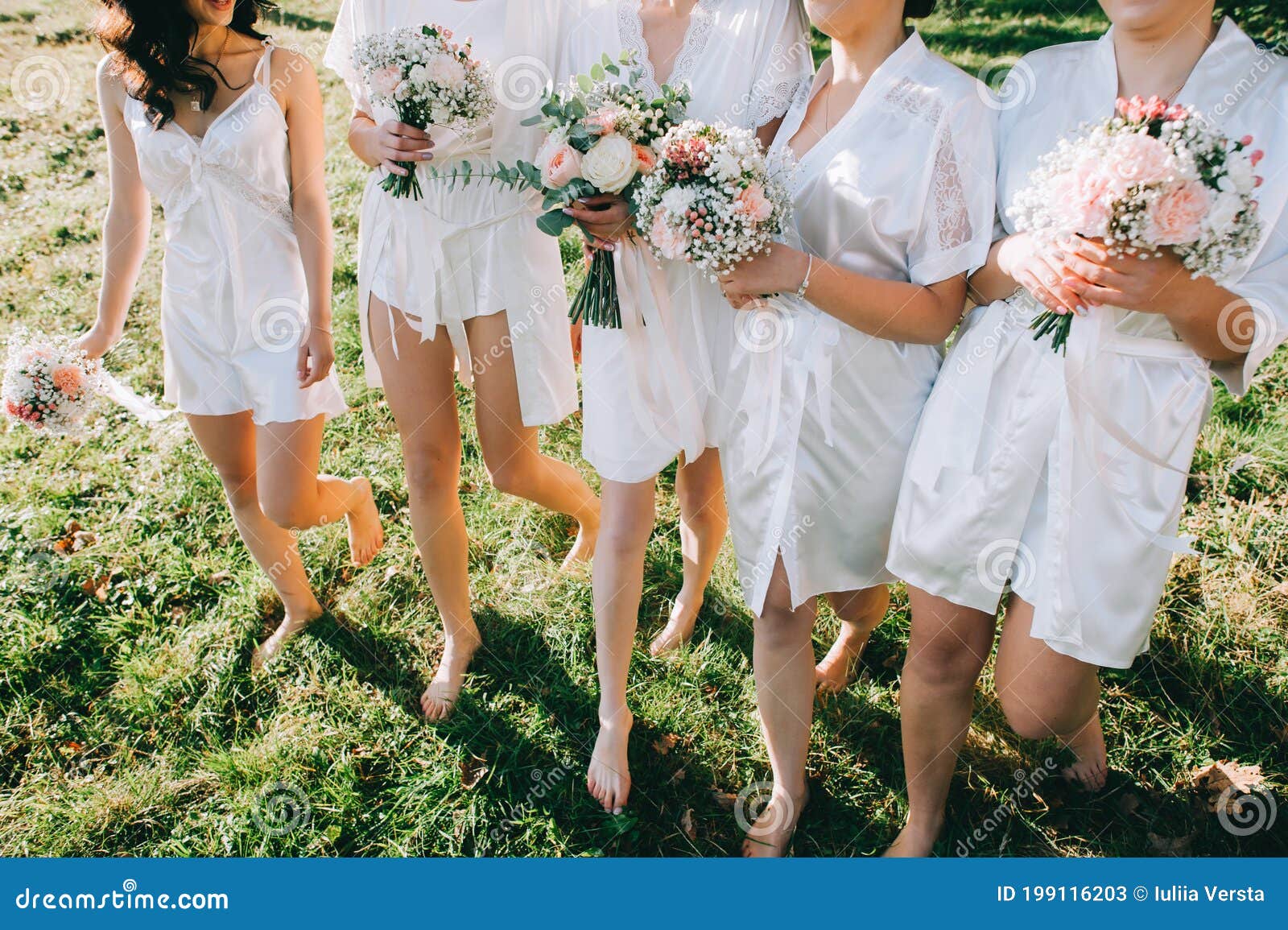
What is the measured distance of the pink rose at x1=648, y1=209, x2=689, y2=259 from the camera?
2449 mm

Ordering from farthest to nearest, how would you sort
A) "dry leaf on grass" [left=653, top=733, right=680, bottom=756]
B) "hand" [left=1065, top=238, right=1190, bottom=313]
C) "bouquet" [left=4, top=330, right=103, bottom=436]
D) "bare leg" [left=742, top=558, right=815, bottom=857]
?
"dry leaf on grass" [left=653, top=733, right=680, bottom=756] < "bouquet" [left=4, top=330, right=103, bottom=436] < "bare leg" [left=742, top=558, right=815, bottom=857] < "hand" [left=1065, top=238, right=1190, bottom=313]

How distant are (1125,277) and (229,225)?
2.85 metres

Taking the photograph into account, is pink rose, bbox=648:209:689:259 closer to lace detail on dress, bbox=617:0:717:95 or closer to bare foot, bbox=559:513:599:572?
lace detail on dress, bbox=617:0:717:95

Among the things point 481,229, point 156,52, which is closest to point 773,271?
point 481,229

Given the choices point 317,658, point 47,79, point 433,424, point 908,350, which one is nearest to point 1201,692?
point 908,350

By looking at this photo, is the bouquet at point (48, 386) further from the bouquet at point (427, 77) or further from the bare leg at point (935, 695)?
the bare leg at point (935, 695)

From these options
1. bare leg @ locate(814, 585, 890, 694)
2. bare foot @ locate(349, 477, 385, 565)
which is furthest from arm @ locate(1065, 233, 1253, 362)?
bare foot @ locate(349, 477, 385, 565)

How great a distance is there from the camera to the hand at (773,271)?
2.50m

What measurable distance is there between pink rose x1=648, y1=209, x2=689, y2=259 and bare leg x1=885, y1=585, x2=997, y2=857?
1196 millimetres

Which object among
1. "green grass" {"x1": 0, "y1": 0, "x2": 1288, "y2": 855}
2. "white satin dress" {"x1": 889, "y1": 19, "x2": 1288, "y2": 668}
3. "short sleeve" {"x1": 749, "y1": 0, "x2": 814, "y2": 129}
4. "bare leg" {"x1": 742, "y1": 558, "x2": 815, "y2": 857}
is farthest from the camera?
"green grass" {"x1": 0, "y1": 0, "x2": 1288, "y2": 855}

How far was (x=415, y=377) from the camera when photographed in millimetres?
3221

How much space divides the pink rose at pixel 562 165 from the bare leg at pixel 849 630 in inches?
72.0
